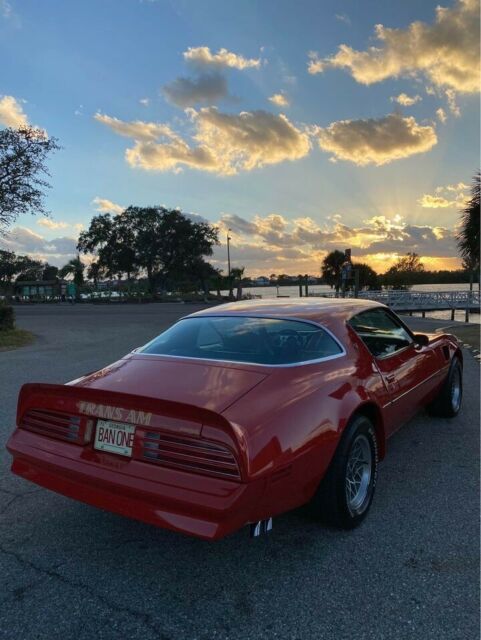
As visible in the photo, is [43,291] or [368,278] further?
[368,278]

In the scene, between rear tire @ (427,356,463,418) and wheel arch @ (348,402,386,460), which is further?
rear tire @ (427,356,463,418)

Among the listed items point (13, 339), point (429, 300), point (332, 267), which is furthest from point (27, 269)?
point (13, 339)

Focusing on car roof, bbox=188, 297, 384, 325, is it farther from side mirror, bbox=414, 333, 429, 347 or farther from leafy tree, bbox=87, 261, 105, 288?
leafy tree, bbox=87, 261, 105, 288

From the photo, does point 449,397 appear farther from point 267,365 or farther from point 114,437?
point 114,437

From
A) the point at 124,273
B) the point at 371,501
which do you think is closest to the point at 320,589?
the point at 371,501

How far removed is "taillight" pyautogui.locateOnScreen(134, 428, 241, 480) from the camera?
83.4 inches

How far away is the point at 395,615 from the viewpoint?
6.88 ft

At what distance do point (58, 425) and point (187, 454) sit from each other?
0.93 m

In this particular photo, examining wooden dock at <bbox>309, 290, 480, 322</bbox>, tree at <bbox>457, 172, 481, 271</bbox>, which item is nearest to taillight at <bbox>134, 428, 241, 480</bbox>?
tree at <bbox>457, 172, 481, 271</bbox>

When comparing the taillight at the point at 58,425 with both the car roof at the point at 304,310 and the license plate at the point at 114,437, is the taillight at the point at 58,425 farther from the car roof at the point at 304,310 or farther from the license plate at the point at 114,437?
the car roof at the point at 304,310

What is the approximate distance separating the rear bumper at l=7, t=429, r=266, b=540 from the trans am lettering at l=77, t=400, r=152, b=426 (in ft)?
0.65

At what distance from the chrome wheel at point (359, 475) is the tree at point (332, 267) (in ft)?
224

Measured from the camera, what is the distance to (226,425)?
215 cm

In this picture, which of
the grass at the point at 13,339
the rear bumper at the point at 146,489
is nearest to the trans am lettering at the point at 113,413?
the rear bumper at the point at 146,489
